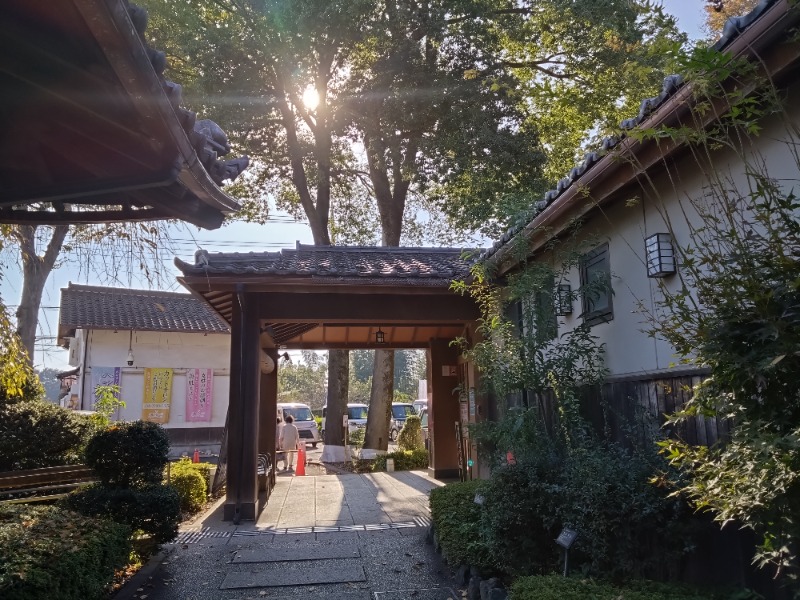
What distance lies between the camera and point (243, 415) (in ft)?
30.2

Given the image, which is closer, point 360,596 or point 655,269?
point 655,269

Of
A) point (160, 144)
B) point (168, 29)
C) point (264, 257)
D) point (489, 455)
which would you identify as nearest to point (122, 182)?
point (160, 144)

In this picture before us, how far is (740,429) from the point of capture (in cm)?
279

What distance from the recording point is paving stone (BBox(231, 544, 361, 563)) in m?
7.11

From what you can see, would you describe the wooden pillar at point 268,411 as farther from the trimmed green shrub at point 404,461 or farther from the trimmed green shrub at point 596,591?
the trimmed green shrub at point 596,591

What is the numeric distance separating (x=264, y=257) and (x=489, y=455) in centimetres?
480

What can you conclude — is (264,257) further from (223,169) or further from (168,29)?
(168,29)

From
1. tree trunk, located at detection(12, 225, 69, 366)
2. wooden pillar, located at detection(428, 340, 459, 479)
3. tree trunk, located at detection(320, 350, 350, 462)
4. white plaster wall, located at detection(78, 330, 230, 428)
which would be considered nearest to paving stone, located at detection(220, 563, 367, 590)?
tree trunk, located at detection(12, 225, 69, 366)

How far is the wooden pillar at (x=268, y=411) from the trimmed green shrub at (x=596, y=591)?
9.20 meters

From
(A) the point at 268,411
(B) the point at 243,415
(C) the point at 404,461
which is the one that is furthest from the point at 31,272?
(C) the point at 404,461

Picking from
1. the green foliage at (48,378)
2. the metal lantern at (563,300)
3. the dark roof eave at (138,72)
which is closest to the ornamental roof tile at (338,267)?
the metal lantern at (563,300)

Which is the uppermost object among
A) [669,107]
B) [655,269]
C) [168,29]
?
[168,29]

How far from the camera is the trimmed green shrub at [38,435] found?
984 centimetres

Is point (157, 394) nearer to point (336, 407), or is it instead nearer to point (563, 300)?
point (336, 407)
